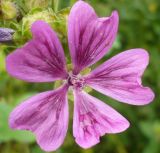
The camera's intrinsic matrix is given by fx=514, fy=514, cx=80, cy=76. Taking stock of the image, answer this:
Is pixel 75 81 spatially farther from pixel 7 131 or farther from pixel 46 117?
pixel 7 131

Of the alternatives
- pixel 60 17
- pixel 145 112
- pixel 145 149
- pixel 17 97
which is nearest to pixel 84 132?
pixel 60 17

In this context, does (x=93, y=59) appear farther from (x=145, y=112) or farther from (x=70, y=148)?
(x=145, y=112)

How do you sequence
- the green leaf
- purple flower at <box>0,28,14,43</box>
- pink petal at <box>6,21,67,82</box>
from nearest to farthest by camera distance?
pink petal at <box>6,21,67,82</box> < purple flower at <box>0,28,14,43</box> < the green leaf

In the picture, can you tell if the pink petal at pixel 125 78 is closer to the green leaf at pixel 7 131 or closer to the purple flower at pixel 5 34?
the purple flower at pixel 5 34

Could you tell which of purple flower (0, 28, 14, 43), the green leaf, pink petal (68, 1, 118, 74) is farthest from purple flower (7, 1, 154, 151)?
the green leaf

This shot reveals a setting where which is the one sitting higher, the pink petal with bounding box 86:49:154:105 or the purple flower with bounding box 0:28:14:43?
the purple flower with bounding box 0:28:14:43

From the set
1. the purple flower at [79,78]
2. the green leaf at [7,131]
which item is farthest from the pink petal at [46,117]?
the green leaf at [7,131]

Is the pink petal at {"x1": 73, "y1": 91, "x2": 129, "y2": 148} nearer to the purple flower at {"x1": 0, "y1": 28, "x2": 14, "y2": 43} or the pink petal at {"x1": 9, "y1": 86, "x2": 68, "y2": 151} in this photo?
the pink petal at {"x1": 9, "y1": 86, "x2": 68, "y2": 151}
